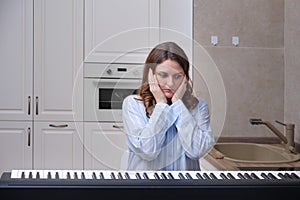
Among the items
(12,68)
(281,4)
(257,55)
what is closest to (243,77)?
(257,55)

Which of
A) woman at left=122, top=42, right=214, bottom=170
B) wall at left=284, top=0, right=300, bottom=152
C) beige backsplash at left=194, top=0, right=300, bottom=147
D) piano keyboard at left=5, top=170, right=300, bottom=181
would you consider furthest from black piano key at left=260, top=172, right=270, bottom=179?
beige backsplash at left=194, top=0, right=300, bottom=147

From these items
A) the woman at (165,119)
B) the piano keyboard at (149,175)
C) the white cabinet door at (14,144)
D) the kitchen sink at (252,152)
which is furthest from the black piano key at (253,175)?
the white cabinet door at (14,144)

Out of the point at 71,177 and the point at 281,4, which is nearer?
the point at 71,177

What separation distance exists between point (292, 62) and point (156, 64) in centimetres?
81

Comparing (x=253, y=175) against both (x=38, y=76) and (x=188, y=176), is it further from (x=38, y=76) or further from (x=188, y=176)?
(x=38, y=76)

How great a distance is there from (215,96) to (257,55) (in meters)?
0.83

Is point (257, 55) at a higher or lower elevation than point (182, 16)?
lower

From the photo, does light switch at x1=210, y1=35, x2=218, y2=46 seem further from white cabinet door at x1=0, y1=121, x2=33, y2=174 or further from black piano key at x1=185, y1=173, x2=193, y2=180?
black piano key at x1=185, y1=173, x2=193, y2=180

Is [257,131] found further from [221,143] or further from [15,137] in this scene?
[15,137]

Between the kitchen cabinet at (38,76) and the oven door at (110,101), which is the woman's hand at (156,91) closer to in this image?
the oven door at (110,101)

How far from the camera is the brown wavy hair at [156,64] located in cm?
36

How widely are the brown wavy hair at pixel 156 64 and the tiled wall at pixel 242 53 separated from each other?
83 cm
